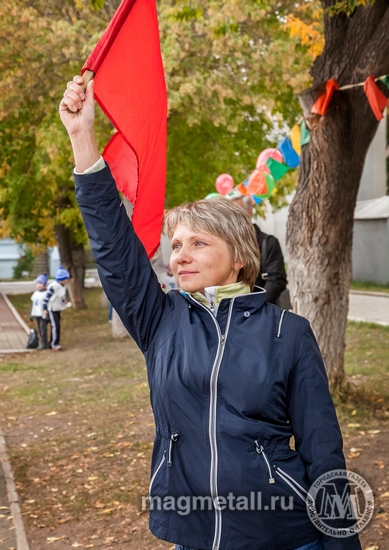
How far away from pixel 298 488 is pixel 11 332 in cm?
1909

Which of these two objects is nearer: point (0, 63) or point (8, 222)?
point (0, 63)

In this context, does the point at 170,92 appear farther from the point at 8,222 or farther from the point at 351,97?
the point at 8,222

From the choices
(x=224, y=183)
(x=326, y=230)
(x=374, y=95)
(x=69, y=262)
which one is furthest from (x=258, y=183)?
(x=69, y=262)

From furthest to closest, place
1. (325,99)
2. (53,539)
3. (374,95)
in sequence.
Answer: (325,99) → (374,95) → (53,539)

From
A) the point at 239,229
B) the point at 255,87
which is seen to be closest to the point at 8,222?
the point at 255,87

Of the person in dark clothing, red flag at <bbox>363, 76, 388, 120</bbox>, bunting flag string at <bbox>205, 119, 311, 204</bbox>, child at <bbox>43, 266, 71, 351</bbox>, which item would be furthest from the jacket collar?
child at <bbox>43, 266, 71, 351</bbox>

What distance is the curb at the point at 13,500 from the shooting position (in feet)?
17.3

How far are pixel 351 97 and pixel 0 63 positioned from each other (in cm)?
1009

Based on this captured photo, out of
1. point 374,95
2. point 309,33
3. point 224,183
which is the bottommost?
point 224,183

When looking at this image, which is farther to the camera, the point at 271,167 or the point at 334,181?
the point at 271,167

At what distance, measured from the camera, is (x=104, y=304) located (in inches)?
1012

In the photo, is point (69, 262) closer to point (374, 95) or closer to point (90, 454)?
point (90, 454)

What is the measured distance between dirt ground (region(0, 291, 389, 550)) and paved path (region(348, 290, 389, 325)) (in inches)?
271

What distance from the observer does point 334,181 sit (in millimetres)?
7648
